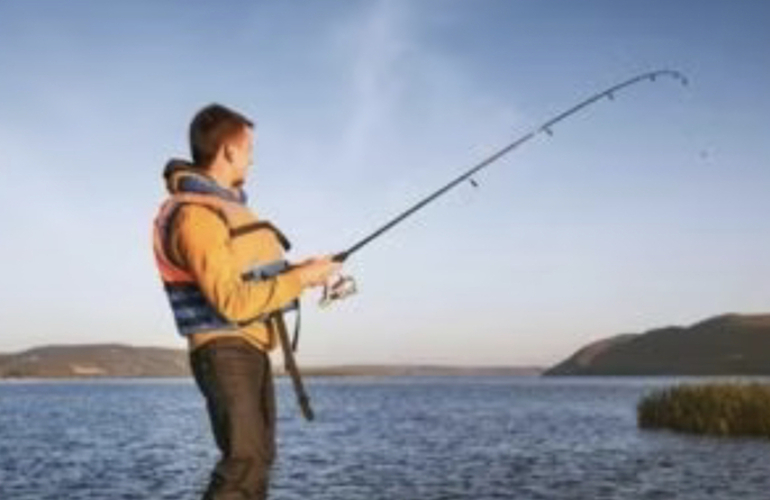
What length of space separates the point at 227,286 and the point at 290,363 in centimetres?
74

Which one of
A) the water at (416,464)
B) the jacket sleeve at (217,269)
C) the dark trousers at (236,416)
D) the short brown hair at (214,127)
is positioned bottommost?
the water at (416,464)

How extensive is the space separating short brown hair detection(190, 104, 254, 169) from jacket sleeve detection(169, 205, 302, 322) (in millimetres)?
389

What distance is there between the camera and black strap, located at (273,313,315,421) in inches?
235

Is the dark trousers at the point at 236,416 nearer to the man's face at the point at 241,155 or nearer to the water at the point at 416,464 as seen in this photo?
the man's face at the point at 241,155

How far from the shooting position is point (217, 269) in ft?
18.2

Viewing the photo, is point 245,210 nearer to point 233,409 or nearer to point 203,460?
point 233,409

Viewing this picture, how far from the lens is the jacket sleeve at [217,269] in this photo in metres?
5.56

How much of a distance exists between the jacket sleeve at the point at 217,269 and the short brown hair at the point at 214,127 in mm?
389

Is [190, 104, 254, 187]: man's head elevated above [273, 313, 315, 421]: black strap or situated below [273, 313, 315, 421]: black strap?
above

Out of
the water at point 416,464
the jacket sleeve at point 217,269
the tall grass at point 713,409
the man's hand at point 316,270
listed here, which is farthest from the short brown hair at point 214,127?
the tall grass at point 713,409

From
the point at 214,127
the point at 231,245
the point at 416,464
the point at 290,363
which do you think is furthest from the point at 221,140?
the point at 416,464

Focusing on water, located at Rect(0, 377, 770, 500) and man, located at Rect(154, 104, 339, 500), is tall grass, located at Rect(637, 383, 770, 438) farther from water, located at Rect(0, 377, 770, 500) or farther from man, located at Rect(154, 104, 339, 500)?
man, located at Rect(154, 104, 339, 500)

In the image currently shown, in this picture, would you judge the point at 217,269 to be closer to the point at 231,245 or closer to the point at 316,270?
the point at 231,245

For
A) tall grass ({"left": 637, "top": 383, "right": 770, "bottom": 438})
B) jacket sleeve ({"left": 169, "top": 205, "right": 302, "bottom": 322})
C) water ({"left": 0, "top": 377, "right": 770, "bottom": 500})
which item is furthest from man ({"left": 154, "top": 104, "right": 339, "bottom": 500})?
tall grass ({"left": 637, "top": 383, "right": 770, "bottom": 438})
